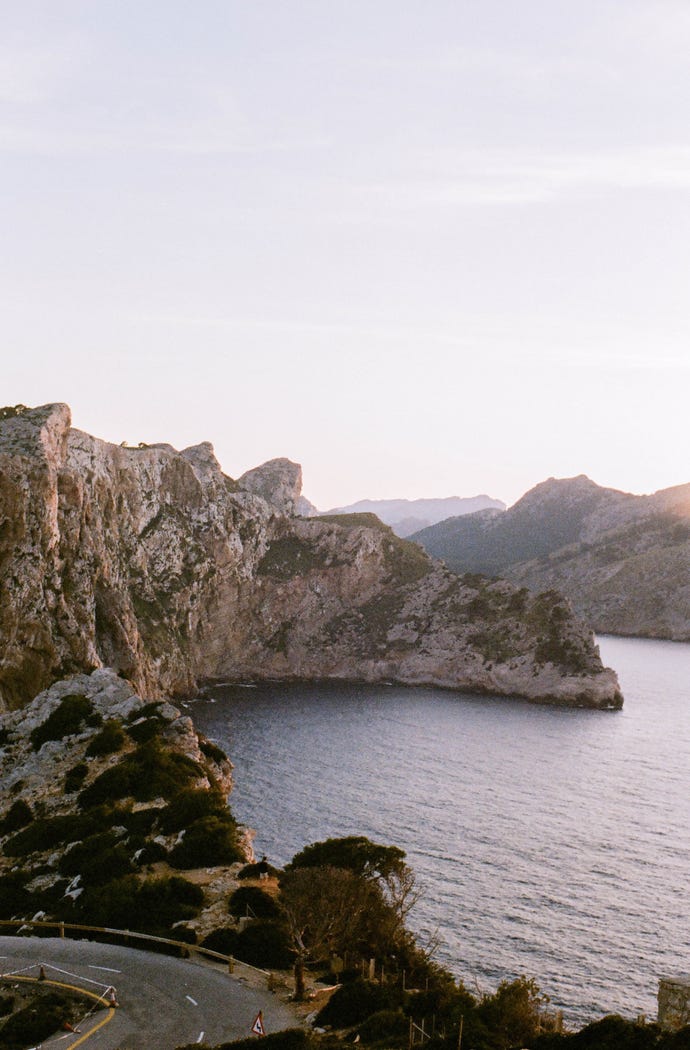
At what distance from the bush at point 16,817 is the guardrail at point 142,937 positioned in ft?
48.7

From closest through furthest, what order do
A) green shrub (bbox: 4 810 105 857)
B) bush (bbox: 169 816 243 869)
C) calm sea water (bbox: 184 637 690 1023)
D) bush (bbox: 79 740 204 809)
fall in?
bush (bbox: 169 816 243 869) → green shrub (bbox: 4 810 105 857) → bush (bbox: 79 740 204 809) → calm sea water (bbox: 184 637 690 1023)

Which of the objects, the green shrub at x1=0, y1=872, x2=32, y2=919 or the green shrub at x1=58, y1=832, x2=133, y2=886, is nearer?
the green shrub at x1=0, y1=872, x2=32, y2=919

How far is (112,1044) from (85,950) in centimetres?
1148

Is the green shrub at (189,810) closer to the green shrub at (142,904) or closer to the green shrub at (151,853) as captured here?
the green shrub at (151,853)

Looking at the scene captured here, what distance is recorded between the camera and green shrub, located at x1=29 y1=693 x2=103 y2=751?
73.4 meters

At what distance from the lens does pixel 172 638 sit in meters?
184

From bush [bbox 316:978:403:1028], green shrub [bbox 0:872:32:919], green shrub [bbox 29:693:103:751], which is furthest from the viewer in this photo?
green shrub [bbox 29:693:103:751]

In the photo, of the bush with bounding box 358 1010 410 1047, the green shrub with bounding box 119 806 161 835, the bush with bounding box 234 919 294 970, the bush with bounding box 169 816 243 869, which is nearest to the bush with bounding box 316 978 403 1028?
the bush with bounding box 358 1010 410 1047

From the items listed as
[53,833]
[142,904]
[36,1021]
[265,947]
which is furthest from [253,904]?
[53,833]

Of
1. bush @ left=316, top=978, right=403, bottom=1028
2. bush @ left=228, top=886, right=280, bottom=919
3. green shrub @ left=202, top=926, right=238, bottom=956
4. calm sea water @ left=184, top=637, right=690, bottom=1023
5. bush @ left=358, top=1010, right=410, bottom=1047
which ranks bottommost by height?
calm sea water @ left=184, top=637, right=690, bottom=1023

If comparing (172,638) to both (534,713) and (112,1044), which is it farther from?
(112,1044)

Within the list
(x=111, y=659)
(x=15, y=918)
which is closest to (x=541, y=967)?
(x=15, y=918)

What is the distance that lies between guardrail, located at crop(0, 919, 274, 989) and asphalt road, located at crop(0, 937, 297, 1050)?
→ 23.6 inches

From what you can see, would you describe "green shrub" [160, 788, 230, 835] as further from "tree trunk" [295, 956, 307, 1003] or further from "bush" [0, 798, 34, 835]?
"tree trunk" [295, 956, 307, 1003]
